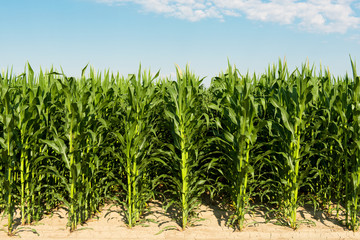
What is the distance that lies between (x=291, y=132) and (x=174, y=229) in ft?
6.69

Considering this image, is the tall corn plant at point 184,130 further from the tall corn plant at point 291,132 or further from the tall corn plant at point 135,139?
the tall corn plant at point 291,132

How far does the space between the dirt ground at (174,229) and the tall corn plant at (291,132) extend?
308 mm

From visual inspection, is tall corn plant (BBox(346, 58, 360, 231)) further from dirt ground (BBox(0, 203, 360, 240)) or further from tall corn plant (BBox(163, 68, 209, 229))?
tall corn plant (BBox(163, 68, 209, 229))

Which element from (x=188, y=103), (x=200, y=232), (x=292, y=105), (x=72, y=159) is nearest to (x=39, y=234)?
(x=72, y=159)

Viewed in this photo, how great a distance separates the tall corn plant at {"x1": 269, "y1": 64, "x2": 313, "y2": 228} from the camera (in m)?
4.23

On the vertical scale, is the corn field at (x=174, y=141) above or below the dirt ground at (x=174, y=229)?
above

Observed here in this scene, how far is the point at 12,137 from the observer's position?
4332mm

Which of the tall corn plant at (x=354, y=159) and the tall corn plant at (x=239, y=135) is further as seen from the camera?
the tall corn plant at (x=354, y=159)

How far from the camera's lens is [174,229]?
4.56 m

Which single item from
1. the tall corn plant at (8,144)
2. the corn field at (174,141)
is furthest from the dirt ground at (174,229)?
the tall corn plant at (8,144)

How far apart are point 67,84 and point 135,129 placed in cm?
103

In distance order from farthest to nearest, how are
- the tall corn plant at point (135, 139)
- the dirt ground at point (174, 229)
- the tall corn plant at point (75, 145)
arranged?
1. the dirt ground at point (174, 229)
2. the tall corn plant at point (135, 139)
3. the tall corn plant at point (75, 145)

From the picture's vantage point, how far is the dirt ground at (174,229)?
443 cm

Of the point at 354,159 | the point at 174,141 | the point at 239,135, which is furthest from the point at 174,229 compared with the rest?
the point at 354,159
